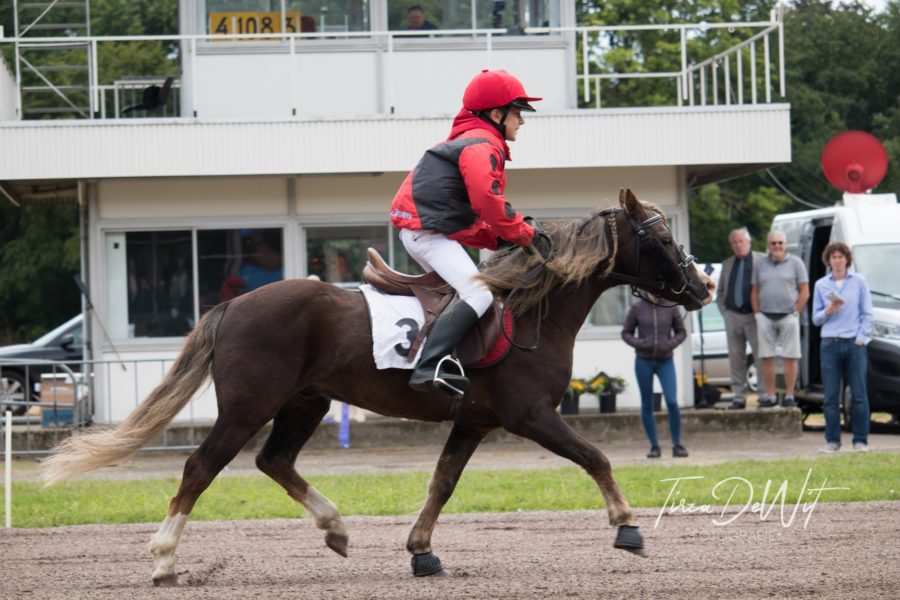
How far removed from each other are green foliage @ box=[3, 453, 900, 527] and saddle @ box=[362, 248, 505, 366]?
3.20 meters

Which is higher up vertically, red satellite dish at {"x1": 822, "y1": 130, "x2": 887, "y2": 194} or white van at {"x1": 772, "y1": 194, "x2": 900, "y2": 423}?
red satellite dish at {"x1": 822, "y1": 130, "x2": 887, "y2": 194}

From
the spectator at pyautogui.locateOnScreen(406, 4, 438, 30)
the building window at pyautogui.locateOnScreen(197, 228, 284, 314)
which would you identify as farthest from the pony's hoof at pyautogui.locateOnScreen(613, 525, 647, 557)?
the spectator at pyautogui.locateOnScreen(406, 4, 438, 30)

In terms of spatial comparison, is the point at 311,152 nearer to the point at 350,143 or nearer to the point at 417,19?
the point at 350,143

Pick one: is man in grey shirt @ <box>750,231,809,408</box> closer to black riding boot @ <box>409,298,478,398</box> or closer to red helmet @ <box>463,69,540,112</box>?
red helmet @ <box>463,69,540,112</box>

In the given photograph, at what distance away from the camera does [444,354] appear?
6.72 metres

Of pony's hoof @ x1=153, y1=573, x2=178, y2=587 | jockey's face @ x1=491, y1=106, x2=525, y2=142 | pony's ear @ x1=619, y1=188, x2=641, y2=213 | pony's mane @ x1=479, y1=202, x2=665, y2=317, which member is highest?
jockey's face @ x1=491, y1=106, x2=525, y2=142

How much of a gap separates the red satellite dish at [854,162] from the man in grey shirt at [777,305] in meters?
3.54

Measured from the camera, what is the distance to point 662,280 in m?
7.31

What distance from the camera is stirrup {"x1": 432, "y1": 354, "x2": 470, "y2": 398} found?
663 centimetres

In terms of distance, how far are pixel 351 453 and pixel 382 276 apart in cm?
812

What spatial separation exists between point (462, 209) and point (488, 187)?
38 centimetres

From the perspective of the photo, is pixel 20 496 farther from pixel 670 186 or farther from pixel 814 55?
pixel 814 55
